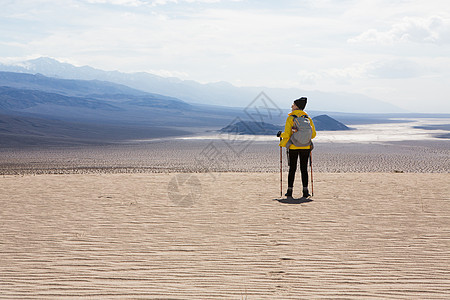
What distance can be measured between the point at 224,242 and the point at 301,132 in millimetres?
3029

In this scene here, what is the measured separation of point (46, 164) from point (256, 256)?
18520 millimetres

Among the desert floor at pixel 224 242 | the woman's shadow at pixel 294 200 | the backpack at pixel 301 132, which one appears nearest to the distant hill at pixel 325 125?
the desert floor at pixel 224 242

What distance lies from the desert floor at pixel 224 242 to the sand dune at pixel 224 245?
16 millimetres

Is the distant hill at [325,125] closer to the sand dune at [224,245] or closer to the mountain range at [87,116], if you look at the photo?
the mountain range at [87,116]

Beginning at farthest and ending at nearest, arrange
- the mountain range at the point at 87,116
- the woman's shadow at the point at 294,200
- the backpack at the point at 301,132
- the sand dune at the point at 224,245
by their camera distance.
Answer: the mountain range at the point at 87,116 < the woman's shadow at the point at 294,200 < the backpack at the point at 301,132 < the sand dune at the point at 224,245

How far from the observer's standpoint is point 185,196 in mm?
9102

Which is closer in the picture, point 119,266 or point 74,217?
point 119,266

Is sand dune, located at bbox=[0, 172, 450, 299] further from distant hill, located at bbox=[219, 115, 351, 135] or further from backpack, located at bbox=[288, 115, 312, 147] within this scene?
distant hill, located at bbox=[219, 115, 351, 135]

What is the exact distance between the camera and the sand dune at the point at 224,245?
165 inches

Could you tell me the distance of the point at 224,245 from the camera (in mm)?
5516

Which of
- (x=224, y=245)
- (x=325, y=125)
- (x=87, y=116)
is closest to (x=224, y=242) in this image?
(x=224, y=245)

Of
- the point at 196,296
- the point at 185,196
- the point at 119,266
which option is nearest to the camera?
the point at 196,296

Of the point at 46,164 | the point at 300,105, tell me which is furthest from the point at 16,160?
the point at 300,105

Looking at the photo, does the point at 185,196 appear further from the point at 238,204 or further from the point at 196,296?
the point at 196,296
